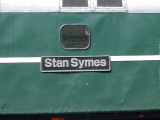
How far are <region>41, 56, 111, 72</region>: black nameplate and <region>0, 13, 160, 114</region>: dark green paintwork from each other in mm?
78

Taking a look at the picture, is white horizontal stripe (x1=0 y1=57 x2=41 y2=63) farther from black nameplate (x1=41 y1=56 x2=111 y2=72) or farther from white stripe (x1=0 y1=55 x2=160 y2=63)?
black nameplate (x1=41 y1=56 x2=111 y2=72)

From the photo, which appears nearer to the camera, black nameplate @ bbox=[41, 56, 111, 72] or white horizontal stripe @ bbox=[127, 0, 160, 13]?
black nameplate @ bbox=[41, 56, 111, 72]

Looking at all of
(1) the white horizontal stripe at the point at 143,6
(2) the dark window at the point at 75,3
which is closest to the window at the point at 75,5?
(2) the dark window at the point at 75,3

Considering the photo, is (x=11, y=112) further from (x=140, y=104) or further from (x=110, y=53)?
(x=140, y=104)

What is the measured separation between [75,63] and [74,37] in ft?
1.36

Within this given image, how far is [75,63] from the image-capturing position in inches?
136

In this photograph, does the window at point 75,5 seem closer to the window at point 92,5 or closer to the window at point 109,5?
the window at point 92,5

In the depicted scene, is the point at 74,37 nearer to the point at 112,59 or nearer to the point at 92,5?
the point at 92,5

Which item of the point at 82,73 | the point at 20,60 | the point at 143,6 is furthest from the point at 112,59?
the point at 20,60

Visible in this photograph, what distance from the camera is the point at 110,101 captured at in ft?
11.4

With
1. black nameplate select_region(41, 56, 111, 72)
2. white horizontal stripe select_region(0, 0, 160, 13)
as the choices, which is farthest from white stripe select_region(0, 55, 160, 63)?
white horizontal stripe select_region(0, 0, 160, 13)

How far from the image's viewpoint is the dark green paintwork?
3.39 m

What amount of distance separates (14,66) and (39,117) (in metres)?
0.96

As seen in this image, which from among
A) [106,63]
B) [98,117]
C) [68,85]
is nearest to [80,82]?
[68,85]
